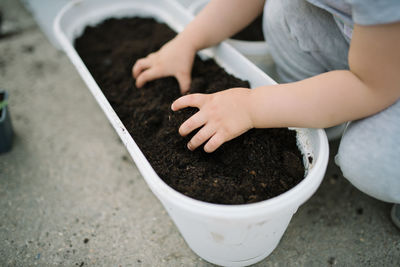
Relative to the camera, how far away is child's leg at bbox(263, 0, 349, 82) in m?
0.86

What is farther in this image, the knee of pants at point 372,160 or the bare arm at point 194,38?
the bare arm at point 194,38

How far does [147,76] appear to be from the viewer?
39.9 inches

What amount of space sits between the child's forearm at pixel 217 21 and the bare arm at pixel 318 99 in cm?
33

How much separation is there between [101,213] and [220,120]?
1.74 feet

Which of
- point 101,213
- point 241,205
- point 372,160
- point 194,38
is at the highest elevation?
point 194,38

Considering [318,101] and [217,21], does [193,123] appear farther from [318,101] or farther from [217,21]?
[217,21]

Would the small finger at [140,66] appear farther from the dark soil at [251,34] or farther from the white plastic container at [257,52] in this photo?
the dark soil at [251,34]

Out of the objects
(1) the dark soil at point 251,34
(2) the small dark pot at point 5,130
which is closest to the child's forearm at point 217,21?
(1) the dark soil at point 251,34

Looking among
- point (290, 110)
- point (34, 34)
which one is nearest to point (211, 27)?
point (290, 110)

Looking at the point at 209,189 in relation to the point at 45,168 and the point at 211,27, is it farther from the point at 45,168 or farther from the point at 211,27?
the point at 45,168

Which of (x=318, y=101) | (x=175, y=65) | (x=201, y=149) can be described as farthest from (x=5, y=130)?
(x=318, y=101)

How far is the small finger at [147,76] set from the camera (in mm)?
1011

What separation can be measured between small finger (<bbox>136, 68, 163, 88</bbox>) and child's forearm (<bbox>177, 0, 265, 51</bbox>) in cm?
14

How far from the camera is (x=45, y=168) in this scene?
3.68 feet
